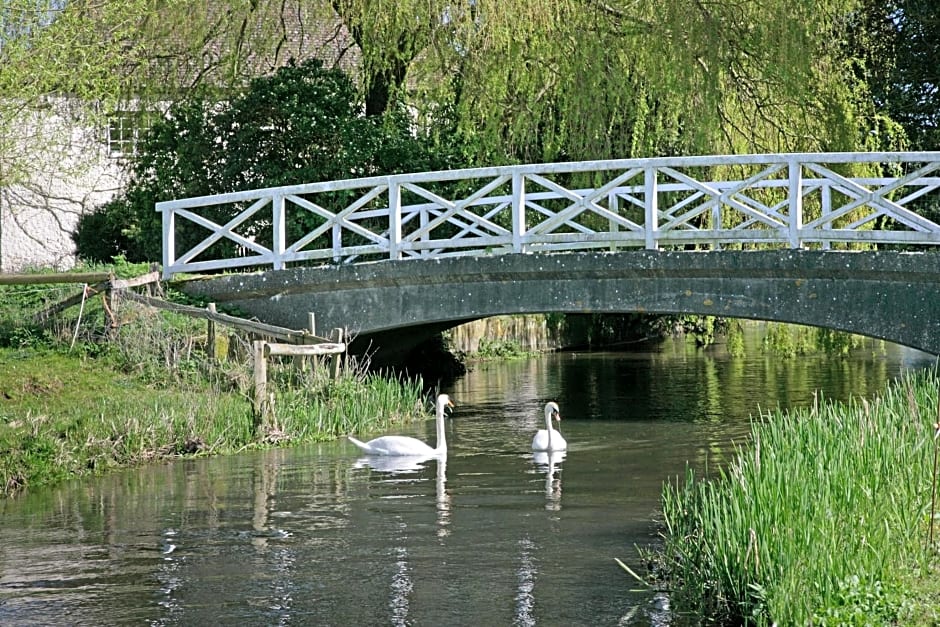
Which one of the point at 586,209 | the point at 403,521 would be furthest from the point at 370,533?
the point at 586,209

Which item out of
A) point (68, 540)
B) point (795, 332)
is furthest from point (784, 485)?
point (795, 332)

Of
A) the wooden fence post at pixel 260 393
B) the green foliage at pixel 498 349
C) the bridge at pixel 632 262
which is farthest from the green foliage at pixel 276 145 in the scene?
the wooden fence post at pixel 260 393

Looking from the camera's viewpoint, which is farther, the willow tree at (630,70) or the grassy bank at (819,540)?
the willow tree at (630,70)

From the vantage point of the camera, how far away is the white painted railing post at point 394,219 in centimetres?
1706

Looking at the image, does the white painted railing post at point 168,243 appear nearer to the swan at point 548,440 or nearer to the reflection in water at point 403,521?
the reflection in water at point 403,521

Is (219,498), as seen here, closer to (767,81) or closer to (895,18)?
(767,81)

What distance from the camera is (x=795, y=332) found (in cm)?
1833

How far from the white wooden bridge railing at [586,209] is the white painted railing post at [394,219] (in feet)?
0.04

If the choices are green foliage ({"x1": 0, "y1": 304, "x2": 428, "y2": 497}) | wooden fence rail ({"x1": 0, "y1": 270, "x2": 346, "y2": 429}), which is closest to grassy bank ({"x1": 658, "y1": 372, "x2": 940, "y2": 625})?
green foliage ({"x1": 0, "y1": 304, "x2": 428, "y2": 497})

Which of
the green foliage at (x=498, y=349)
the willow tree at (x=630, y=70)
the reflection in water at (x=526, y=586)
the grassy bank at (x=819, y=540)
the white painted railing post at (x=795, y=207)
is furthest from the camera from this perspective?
the green foliage at (x=498, y=349)

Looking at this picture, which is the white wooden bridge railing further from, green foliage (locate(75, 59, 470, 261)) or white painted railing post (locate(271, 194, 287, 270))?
green foliage (locate(75, 59, 470, 261))

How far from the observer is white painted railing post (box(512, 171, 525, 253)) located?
54.4 ft

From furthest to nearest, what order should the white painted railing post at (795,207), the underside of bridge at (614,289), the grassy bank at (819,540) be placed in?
the white painted railing post at (795,207) → the underside of bridge at (614,289) → the grassy bank at (819,540)

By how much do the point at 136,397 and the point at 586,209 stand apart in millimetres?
6142
